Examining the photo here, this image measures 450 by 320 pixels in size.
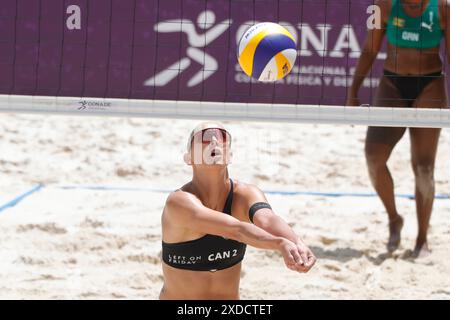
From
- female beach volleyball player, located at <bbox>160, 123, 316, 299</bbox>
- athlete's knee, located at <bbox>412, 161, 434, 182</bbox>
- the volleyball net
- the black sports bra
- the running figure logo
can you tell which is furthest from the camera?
the running figure logo

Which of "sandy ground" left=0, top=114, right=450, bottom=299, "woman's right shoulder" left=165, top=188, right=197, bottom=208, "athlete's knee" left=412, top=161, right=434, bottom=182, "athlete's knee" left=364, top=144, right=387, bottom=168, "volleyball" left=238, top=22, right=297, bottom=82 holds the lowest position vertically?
"sandy ground" left=0, top=114, right=450, bottom=299

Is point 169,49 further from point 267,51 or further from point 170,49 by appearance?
point 267,51

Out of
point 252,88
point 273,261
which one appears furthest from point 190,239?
point 252,88

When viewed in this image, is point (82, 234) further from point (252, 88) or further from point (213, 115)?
point (252, 88)

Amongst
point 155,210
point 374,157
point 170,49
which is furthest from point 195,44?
point 374,157

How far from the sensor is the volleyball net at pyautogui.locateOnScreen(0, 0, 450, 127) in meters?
6.72

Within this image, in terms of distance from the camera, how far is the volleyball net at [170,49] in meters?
6.72

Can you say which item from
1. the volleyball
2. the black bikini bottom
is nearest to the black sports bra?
the volleyball

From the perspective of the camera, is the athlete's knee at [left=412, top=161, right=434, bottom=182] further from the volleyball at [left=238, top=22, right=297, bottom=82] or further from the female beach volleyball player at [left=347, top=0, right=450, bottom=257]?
the volleyball at [left=238, top=22, right=297, bottom=82]

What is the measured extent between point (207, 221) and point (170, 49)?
4194 mm

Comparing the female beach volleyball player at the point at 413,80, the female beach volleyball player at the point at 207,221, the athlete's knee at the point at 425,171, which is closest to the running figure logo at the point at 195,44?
the female beach volleyball player at the point at 413,80

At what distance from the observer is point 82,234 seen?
5898mm
